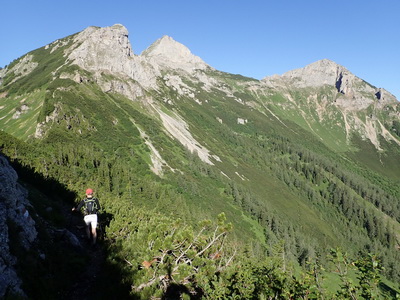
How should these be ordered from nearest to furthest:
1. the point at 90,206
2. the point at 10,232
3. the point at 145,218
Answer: the point at 10,232 → the point at 90,206 → the point at 145,218

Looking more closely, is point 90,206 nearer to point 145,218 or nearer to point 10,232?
point 10,232

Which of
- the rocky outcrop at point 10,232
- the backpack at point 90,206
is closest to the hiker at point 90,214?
the backpack at point 90,206

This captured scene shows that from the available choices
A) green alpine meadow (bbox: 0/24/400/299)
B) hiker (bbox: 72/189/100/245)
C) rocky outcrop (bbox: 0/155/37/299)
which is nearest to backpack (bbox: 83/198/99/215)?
hiker (bbox: 72/189/100/245)

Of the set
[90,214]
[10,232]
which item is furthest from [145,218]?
[10,232]

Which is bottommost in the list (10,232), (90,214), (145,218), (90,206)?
(10,232)

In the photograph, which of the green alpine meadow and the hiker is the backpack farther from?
the green alpine meadow

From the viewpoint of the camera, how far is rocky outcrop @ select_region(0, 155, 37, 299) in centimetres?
1095

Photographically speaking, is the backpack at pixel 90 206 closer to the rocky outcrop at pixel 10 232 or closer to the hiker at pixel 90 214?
the hiker at pixel 90 214

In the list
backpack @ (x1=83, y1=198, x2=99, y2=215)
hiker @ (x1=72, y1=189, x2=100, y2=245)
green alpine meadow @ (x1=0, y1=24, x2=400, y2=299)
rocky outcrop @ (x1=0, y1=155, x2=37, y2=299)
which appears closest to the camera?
rocky outcrop @ (x1=0, y1=155, x2=37, y2=299)

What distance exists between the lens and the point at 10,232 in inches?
527

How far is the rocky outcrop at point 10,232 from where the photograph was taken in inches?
431

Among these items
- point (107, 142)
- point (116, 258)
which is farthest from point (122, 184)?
point (116, 258)

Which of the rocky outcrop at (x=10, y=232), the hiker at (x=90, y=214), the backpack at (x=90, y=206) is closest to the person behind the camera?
the rocky outcrop at (x=10, y=232)

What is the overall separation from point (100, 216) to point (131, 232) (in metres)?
3.69
